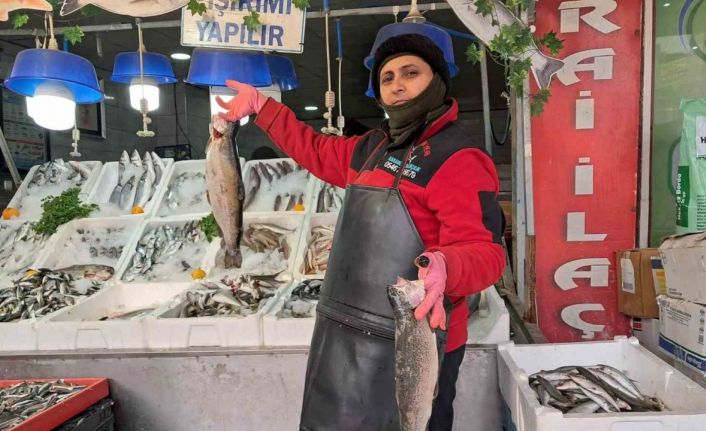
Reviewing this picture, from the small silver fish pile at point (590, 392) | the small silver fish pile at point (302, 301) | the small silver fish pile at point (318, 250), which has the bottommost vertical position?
the small silver fish pile at point (590, 392)

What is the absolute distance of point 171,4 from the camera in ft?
9.98

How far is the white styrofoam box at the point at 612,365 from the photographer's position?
2.24 metres

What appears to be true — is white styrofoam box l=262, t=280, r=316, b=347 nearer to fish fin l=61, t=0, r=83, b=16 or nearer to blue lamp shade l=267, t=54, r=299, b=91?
blue lamp shade l=267, t=54, r=299, b=91

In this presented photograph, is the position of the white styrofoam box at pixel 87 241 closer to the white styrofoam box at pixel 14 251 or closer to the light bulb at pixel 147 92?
the white styrofoam box at pixel 14 251

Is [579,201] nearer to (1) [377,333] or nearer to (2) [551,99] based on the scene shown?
(2) [551,99]

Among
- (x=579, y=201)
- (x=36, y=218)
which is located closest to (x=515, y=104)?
(x=579, y=201)

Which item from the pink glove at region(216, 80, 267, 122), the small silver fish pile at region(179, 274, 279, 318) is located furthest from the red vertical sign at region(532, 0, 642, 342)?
the pink glove at region(216, 80, 267, 122)

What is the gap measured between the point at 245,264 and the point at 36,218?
2548mm

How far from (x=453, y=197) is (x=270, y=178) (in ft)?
12.9

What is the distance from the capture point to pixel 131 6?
3080mm

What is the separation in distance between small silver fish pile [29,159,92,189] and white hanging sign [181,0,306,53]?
350 centimetres

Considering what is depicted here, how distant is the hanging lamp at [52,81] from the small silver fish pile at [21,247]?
1.91 metres

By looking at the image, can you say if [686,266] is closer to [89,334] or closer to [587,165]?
[587,165]

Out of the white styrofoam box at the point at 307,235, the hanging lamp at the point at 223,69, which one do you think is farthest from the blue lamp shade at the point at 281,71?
the white styrofoam box at the point at 307,235
